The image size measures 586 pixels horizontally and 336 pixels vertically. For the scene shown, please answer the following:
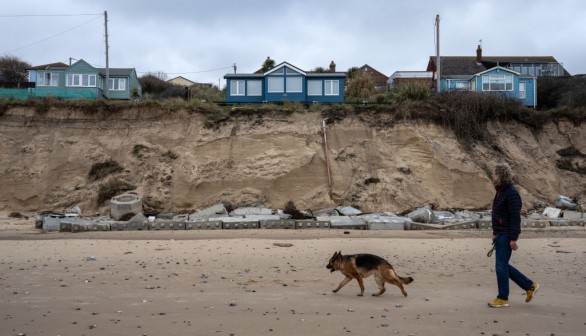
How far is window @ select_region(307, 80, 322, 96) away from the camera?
35719 mm

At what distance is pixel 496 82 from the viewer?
4122 cm

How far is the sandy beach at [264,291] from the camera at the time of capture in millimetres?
5797

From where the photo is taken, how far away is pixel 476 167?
2572 cm

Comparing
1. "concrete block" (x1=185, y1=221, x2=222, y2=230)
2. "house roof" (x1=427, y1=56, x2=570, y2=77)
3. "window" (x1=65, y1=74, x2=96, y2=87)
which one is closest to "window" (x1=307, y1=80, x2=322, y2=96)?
"house roof" (x1=427, y1=56, x2=570, y2=77)

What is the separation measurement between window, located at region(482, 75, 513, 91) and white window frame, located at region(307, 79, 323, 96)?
527 inches

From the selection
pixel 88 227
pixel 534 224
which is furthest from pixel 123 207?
pixel 534 224

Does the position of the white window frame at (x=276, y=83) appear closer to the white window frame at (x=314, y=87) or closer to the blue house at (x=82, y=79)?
the white window frame at (x=314, y=87)

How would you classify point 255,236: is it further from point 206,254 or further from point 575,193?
point 575,193

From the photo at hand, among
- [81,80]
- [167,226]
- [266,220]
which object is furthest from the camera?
[81,80]

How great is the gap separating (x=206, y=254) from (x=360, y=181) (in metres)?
14.0

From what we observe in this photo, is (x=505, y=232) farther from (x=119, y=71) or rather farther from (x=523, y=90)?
(x=119, y=71)

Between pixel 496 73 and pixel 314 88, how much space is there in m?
14.7

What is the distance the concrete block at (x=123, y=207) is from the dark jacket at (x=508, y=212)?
52.8ft

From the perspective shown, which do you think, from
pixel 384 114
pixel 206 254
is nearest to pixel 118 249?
pixel 206 254
